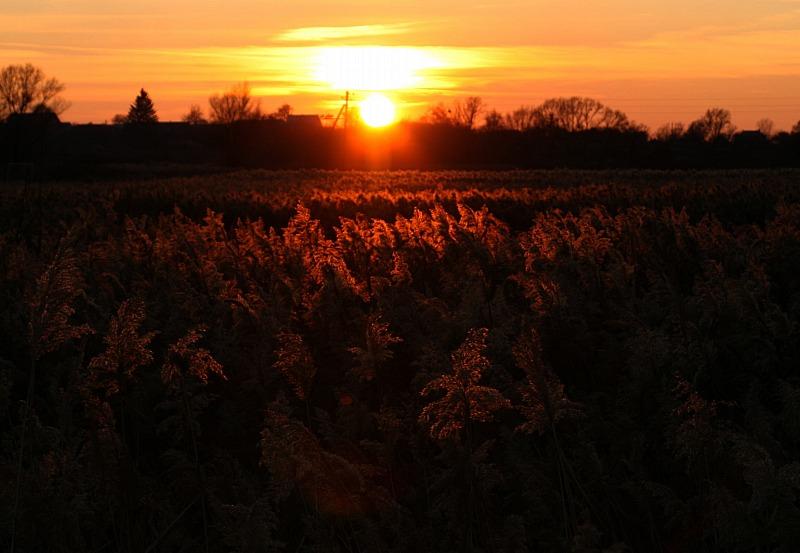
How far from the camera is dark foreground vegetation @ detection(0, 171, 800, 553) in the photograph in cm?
308

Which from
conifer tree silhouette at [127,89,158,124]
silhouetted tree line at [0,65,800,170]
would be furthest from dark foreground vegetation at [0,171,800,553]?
conifer tree silhouette at [127,89,158,124]

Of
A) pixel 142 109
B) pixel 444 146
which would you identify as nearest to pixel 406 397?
pixel 444 146

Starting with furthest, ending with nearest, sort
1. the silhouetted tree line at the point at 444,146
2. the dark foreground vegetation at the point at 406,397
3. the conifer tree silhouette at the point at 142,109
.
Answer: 1. the conifer tree silhouette at the point at 142,109
2. the silhouetted tree line at the point at 444,146
3. the dark foreground vegetation at the point at 406,397

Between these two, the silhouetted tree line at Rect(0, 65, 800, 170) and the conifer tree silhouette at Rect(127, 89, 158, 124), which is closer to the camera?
the silhouetted tree line at Rect(0, 65, 800, 170)

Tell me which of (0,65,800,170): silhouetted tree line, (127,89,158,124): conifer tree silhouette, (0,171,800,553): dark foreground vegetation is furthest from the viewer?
(127,89,158,124): conifer tree silhouette

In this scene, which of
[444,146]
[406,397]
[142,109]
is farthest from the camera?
[142,109]

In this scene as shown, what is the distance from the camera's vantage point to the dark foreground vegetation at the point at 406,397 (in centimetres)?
308

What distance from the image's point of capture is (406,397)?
5305 millimetres

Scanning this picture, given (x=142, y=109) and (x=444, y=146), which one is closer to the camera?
(x=444, y=146)

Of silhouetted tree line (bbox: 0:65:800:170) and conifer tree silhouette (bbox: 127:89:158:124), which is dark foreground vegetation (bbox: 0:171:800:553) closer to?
silhouetted tree line (bbox: 0:65:800:170)

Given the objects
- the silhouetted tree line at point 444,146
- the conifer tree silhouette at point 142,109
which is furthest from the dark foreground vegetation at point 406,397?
the conifer tree silhouette at point 142,109

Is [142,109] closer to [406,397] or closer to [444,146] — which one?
[444,146]

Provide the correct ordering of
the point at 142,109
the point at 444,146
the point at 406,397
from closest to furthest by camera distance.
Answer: the point at 406,397 < the point at 444,146 < the point at 142,109

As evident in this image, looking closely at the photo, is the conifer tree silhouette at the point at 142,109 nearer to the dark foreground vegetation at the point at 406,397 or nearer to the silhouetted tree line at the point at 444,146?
the silhouetted tree line at the point at 444,146
